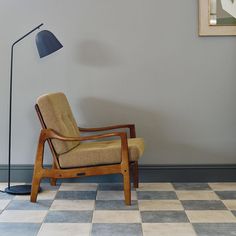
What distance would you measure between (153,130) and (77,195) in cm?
A: 92

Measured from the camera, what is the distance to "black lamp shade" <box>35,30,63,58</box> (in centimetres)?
325

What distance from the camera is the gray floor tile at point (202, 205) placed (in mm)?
2881

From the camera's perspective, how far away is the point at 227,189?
3381 mm

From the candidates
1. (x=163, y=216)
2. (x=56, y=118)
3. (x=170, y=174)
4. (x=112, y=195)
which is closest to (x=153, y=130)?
(x=170, y=174)

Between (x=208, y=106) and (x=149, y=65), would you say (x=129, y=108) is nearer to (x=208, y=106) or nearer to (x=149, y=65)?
(x=149, y=65)

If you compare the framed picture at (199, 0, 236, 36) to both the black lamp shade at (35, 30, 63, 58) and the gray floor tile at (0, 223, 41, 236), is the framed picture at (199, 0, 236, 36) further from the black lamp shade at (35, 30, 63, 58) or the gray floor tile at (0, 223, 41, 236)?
the gray floor tile at (0, 223, 41, 236)

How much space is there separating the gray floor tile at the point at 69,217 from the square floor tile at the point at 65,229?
0.06 meters

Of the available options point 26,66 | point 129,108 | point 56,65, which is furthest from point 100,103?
point 26,66

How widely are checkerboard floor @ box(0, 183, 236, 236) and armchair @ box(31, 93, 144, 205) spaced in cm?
19

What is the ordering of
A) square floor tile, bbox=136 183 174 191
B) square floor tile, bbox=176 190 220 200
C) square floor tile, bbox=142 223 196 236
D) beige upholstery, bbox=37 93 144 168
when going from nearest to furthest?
1. square floor tile, bbox=142 223 196 236
2. beige upholstery, bbox=37 93 144 168
3. square floor tile, bbox=176 190 220 200
4. square floor tile, bbox=136 183 174 191

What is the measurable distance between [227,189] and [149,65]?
4.19 ft

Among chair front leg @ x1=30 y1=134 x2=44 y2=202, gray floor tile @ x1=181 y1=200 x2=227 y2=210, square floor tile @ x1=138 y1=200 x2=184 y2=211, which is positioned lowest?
gray floor tile @ x1=181 y1=200 x2=227 y2=210

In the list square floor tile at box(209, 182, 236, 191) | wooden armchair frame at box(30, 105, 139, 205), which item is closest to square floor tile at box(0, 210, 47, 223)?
wooden armchair frame at box(30, 105, 139, 205)

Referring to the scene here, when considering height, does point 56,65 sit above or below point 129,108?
A: above
